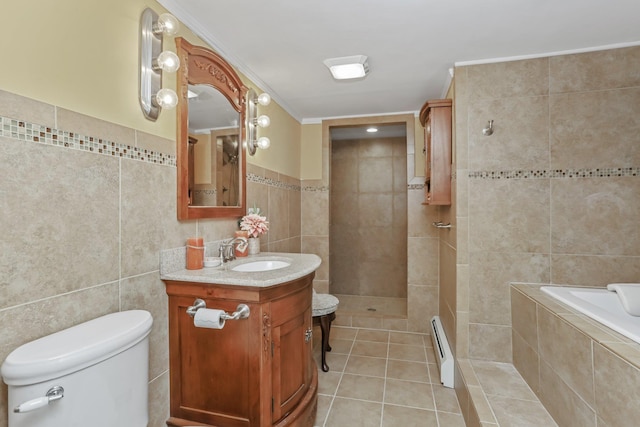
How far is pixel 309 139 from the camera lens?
3.52 metres

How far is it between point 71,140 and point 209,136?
81cm

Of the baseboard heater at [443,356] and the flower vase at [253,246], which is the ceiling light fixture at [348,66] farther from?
the baseboard heater at [443,356]

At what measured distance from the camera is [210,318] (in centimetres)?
131

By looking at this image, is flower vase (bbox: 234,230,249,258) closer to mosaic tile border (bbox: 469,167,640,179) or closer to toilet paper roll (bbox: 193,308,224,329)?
toilet paper roll (bbox: 193,308,224,329)

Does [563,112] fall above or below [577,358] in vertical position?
above

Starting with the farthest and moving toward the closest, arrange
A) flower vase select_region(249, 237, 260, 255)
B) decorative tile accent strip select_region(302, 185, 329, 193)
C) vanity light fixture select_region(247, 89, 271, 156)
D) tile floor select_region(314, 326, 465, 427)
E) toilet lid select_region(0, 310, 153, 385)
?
decorative tile accent strip select_region(302, 185, 329, 193) → vanity light fixture select_region(247, 89, 271, 156) → flower vase select_region(249, 237, 260, 255) → tile floor select_region(314, 326, 465, 427) → toilet lid select_region(0, 310, 153, 385)

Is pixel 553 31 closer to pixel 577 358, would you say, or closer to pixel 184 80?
pixel 577 358

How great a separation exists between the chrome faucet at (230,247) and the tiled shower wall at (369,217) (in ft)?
8.35

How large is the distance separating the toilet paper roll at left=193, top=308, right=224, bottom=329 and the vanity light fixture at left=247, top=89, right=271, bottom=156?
1.33m

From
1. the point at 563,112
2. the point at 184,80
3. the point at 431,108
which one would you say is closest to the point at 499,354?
the point at 563,112

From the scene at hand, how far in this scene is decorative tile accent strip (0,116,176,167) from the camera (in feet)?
3.05

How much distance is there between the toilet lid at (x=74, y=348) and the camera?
796mm

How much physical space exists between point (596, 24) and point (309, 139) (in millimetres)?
2480

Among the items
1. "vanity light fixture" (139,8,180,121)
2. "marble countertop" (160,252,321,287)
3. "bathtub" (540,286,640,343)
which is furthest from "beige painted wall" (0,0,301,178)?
"bathtub" (540,286,640,343)
